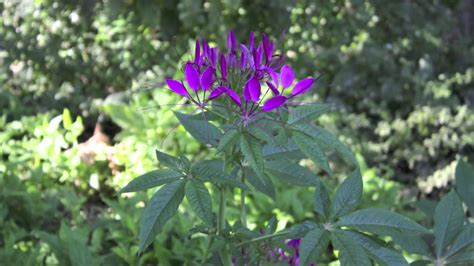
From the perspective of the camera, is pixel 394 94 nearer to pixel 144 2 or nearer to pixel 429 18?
pixel 429 18

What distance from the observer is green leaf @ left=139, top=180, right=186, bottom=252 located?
1.01 m

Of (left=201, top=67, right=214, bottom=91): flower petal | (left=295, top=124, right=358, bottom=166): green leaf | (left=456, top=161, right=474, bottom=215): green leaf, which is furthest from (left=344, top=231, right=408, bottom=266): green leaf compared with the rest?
(left=456, top=161, right=474, bottom=215): green leaf

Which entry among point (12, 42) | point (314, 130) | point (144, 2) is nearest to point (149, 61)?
point (144, 2)

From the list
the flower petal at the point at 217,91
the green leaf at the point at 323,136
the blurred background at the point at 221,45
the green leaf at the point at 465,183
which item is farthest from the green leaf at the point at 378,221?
the blurred background at the point at 221,45

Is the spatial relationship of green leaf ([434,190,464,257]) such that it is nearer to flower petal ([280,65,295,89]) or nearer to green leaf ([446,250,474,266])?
green leaf ([446,250,474,266])

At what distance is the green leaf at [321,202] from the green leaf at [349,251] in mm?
70

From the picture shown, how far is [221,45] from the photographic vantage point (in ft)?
12.4

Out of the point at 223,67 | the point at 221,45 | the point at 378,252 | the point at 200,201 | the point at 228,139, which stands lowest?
the point at 221,45

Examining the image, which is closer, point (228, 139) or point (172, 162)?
point (228, 139)

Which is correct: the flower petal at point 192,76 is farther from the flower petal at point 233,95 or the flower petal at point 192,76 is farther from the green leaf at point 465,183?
the green leaf at point 465,183

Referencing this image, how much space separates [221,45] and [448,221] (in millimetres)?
2574

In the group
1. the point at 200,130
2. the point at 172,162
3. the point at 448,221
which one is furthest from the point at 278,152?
the point at 448,221

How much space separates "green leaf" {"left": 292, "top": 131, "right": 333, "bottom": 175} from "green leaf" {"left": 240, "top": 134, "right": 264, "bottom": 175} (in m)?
0.08

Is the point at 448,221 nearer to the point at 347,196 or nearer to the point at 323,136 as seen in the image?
the point at 347,196
